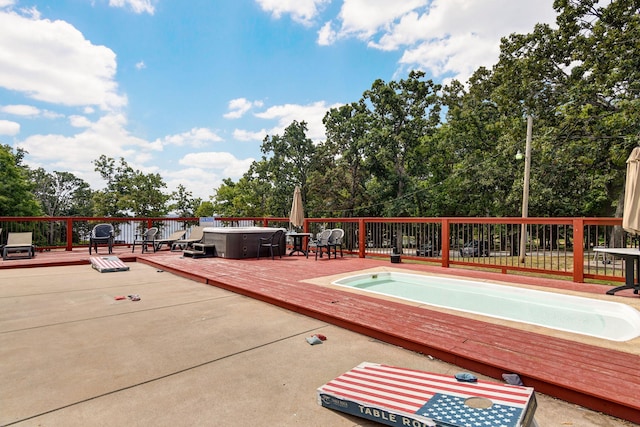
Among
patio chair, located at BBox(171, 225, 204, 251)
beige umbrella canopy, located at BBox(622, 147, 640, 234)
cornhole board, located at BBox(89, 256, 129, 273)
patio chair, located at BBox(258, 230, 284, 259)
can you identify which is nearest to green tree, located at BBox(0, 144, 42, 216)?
patio chair, located at BBox(171, 225, 204, 251)

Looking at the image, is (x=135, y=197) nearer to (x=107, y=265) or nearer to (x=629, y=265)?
(x=107, y=265)

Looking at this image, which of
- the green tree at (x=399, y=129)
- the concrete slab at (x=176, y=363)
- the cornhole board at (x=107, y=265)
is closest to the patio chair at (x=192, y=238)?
the cornhole board at (x=107, y=265)

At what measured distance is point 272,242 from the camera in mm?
8586

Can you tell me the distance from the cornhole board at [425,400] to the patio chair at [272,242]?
6388mm

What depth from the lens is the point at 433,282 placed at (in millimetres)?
5559

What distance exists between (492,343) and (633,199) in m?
3.48

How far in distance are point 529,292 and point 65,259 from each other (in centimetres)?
953

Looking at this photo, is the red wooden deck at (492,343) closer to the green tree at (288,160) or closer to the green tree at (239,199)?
the green tree at (288,160)

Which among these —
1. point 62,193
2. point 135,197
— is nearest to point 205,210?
point 135,197

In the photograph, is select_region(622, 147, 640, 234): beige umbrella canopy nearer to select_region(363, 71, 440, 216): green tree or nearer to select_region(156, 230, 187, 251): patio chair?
select_region(156, 230, 187, 251): patio chair

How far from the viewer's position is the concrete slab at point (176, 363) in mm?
1854

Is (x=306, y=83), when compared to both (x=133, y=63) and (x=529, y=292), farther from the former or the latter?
(x=529, y=292)

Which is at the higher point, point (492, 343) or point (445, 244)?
point (445, 244)

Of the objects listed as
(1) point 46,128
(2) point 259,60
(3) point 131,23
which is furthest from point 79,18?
(1) point 46,128
